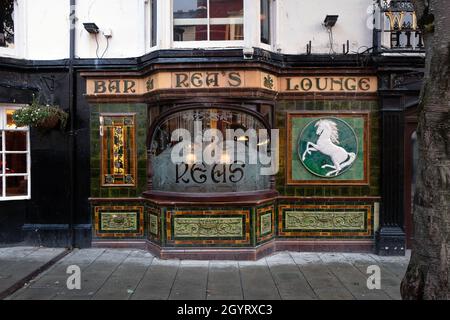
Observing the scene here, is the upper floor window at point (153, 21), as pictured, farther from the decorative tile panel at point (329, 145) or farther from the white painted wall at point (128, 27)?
the decorative tile panel at point (329, 145)

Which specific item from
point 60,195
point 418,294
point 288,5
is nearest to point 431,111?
point 418,294

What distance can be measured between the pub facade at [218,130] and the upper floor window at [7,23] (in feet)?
0.16

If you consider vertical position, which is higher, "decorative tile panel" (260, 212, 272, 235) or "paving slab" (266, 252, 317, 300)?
"decorative tile panel" (260, 212, 272, 235)

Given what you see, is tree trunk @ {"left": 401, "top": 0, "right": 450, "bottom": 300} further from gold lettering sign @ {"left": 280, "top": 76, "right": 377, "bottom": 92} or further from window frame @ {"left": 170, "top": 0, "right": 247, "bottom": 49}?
window frame @ {"left": 170, "top": 0, "right": 247, "bottom": 49}

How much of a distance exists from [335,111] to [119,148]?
422 centimetres

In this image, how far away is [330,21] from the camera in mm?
7820

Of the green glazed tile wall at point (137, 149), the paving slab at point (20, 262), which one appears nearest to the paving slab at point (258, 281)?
the green glazed tile wall at point (137, 149)

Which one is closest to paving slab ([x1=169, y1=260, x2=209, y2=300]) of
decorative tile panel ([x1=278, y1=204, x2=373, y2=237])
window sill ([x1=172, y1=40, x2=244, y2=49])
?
decorative tile panel ([x1=278, y1=204, x2=373, y2=237])

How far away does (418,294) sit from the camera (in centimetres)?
407

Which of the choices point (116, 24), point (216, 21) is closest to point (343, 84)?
point (216, 21)

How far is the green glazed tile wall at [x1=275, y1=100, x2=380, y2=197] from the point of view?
800 cm

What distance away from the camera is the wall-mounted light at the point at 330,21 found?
774 cm

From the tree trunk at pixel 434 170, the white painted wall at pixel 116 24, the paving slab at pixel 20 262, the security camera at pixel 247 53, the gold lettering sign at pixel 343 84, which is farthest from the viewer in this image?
the white painted wall at pixel 116 24

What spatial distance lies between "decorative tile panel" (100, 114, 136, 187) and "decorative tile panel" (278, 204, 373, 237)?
302cm
